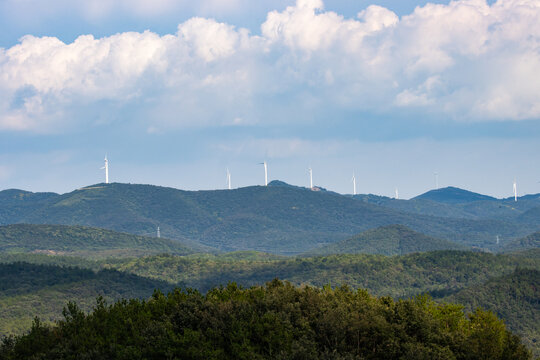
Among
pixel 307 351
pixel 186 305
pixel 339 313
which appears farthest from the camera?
pixel 186 305

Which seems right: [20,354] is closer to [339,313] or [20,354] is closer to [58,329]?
[58,329]

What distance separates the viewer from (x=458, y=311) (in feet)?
315

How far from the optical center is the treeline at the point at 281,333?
266ft

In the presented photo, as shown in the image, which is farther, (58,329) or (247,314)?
(58,329)

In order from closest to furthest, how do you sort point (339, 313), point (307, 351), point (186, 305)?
1. point (307, 351)
2. point (339, 313)
3. point (186, 305)

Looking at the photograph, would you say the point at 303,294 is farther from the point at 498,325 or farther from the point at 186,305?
the point at 498,325

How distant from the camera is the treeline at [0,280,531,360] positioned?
266ft

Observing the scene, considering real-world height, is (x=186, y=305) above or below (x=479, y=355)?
above

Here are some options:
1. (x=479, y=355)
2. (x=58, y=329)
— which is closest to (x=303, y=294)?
(x=479, y=355)

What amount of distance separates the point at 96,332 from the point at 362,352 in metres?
33.2

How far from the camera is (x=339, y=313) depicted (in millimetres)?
85688

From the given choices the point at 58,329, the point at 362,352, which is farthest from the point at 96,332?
the point at 362,352

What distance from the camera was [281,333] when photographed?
271ft

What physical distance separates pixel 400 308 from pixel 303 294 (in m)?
13.0
